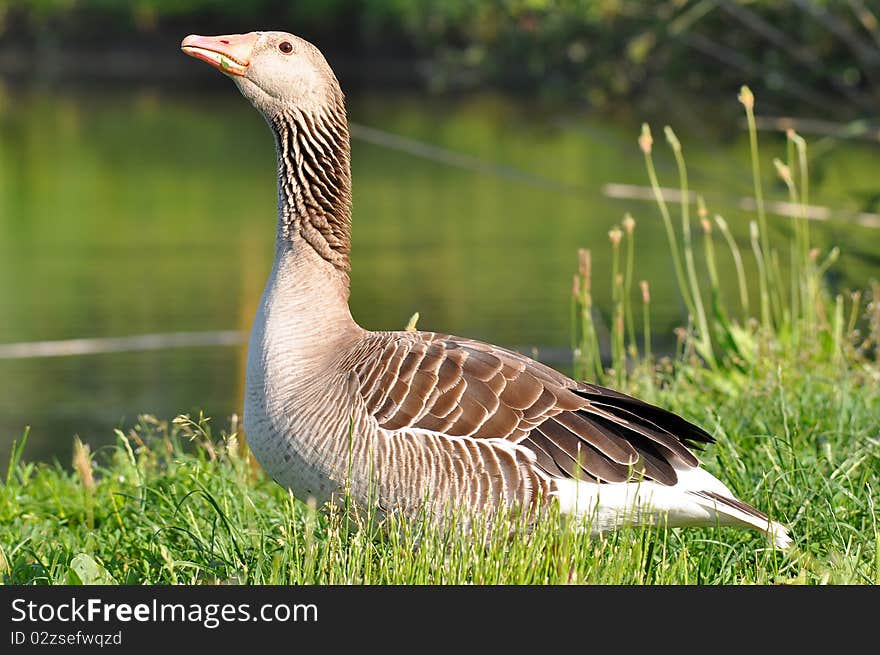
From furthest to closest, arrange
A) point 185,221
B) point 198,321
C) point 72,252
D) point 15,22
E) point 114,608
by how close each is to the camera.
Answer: point 15,22
point 185,221
point 72,252
point 198,321
point 114,608

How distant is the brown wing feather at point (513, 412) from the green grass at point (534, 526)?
0.26 metres

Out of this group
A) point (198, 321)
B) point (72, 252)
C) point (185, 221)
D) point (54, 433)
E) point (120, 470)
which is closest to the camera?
point (120, 470)

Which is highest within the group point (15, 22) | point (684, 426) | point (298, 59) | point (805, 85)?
point (15, 22)

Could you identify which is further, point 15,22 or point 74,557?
point 15,22

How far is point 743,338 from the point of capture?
812cm

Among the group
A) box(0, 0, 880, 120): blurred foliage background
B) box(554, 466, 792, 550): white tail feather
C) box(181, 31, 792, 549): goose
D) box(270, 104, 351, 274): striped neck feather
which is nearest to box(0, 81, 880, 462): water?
box(0, 0, 880, 120): blurred foliage background

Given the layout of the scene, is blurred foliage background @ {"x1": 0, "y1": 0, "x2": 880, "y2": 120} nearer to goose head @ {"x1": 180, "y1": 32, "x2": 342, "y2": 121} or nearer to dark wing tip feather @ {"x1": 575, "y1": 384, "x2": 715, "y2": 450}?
goose head @ {"x1": 180, "y1": 32, "x2": 342, "y2": 121}

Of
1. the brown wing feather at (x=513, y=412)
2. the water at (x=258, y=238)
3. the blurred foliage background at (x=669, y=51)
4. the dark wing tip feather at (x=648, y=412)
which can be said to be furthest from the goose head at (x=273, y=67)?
the blurred foliage background at (x=669, y=51)

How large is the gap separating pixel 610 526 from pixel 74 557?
2.08m

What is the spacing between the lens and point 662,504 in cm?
486

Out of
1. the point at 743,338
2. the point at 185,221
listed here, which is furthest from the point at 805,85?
the point at 185,221

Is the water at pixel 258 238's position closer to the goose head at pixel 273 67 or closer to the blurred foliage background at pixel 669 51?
the blurred foliage background at pixel 669 51

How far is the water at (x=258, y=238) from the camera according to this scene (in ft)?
40.3

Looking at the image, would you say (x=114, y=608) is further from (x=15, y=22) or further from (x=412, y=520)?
(x=15, y=22)
